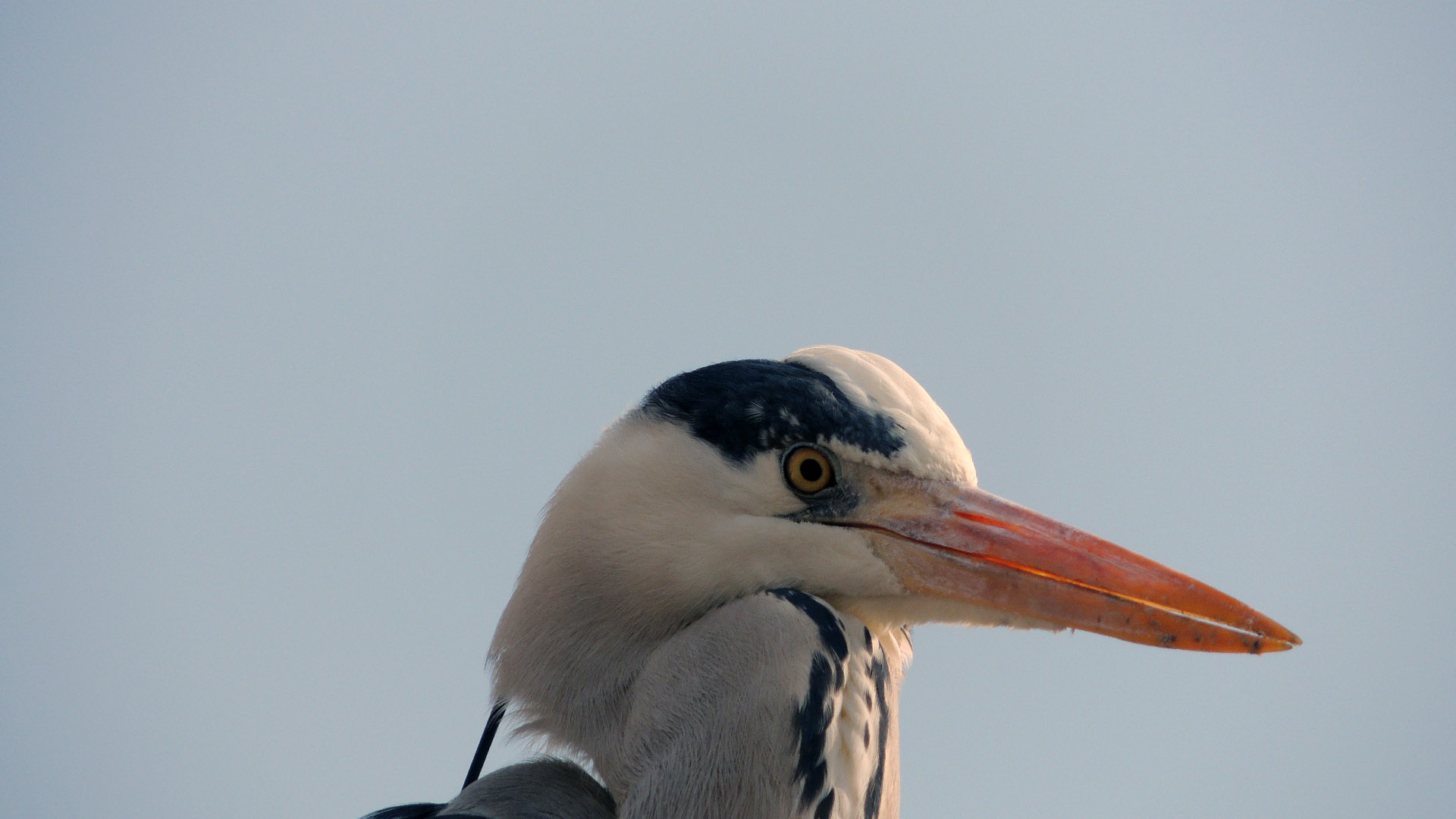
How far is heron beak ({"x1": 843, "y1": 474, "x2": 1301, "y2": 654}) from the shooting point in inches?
60.8

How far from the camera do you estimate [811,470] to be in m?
1.60

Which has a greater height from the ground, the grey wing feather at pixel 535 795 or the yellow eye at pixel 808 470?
the yellow eye at pixel 808 470

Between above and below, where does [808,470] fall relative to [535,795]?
above

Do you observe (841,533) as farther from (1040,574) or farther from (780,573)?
(1040,574)

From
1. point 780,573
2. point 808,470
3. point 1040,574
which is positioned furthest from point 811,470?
point 1040,574

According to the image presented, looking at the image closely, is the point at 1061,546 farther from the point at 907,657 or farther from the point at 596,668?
the point at 596,668

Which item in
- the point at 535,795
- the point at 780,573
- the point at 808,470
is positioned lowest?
the point at 535,795

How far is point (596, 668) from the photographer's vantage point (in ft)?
5.15

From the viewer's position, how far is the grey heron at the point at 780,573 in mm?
1521

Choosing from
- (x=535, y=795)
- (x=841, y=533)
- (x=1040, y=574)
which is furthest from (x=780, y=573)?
(x=535, y=795)

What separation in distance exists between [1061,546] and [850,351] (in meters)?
0.45

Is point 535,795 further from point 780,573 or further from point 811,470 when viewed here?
point 811,470

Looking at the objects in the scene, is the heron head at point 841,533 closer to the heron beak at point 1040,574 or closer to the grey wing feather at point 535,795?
the heron beak at point 1040,574

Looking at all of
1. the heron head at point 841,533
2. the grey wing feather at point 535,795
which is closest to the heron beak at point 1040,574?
the heron head at point 841,533
